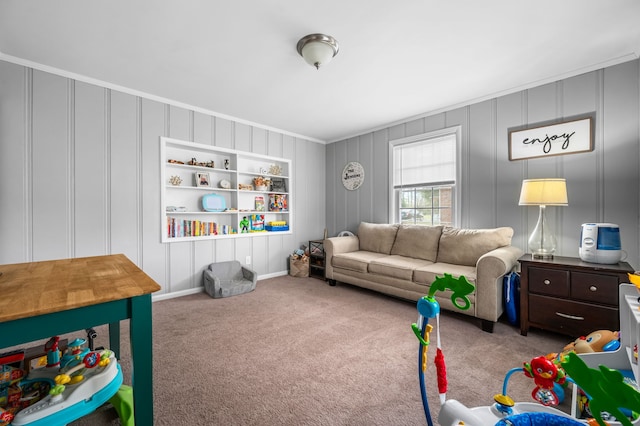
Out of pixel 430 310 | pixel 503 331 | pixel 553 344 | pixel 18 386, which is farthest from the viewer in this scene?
pixel 503 331

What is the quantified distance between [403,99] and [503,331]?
2.64 meters

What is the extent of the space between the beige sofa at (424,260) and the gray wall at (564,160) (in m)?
0.38

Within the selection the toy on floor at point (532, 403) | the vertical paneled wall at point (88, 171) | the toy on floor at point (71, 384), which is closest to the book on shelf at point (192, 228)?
the vertical paneled wall at point (88, 171)

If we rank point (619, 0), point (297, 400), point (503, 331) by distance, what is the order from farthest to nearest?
point (503, 331)
point (619, 0)
point (297, 400)

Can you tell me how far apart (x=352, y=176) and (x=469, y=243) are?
2.22 meters

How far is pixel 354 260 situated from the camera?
351 centimetres

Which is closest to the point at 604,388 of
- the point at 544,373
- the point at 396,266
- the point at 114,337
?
the point at 544,373

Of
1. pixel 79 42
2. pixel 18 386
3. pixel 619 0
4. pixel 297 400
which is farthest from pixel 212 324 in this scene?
pixel 619 0

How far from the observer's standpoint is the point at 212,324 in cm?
255

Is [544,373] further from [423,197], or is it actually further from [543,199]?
[423,197]

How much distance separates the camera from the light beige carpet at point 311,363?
1.46m

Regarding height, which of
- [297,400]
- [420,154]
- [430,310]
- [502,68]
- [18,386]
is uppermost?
[502,68]

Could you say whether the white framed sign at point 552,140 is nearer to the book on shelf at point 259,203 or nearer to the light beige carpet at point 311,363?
the light beige carpet at point 311,363

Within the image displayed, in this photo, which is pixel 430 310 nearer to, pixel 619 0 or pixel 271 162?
pixel 619 0
